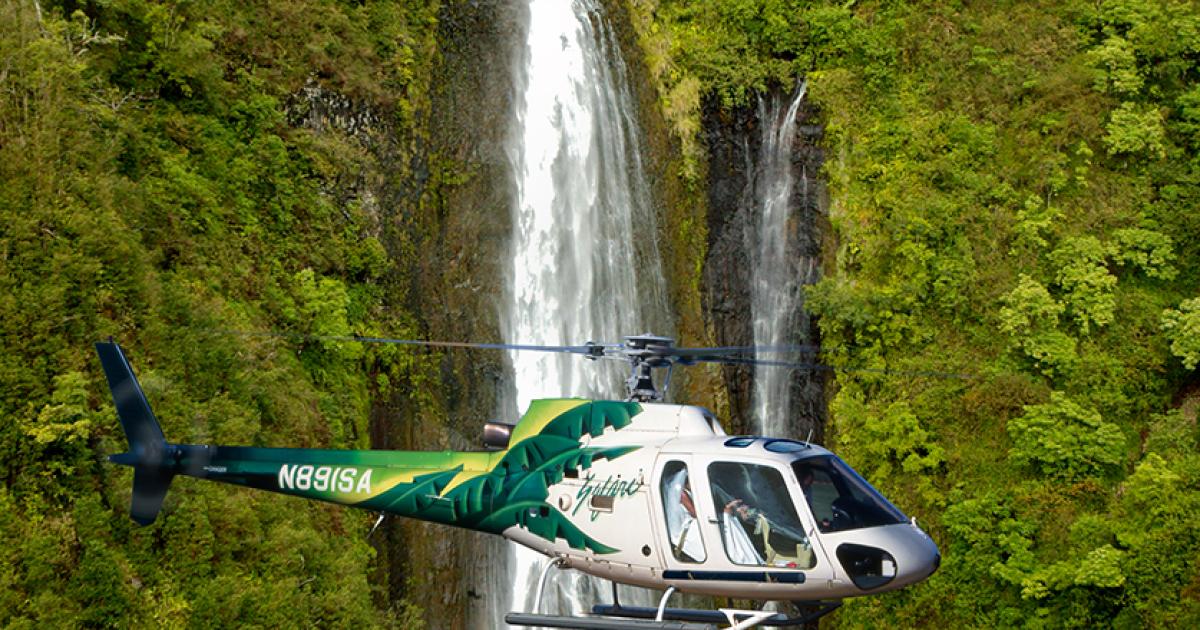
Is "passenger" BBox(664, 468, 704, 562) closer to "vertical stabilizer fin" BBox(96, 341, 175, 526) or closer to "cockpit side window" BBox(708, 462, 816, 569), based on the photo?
"cockpit side window" BBox(708, 462, 816, 569)

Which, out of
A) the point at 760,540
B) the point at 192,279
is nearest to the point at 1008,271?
the point at 760,540

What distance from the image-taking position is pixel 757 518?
9.91 metres

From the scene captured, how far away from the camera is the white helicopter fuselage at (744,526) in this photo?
973cm

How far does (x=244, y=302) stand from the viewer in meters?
14.2

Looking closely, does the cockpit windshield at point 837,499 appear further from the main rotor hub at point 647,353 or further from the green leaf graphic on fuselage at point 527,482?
the green leaf graphic on fuselage at point 527,482

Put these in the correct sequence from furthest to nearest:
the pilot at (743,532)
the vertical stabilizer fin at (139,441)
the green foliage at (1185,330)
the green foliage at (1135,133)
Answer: the green foliage at (1135,133)
the green foliage at (1185,330)
the vertical stabilizer fin at (139,441)
the pilot at (743,532)

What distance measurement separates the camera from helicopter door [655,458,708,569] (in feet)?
32.7

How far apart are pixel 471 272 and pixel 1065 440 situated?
8433 mm

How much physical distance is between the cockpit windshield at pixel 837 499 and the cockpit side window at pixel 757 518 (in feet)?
0.58

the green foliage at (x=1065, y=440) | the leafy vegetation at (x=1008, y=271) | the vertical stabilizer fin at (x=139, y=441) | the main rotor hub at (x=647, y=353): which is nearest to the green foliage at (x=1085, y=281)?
the leafy vegetation at (x=1008, y=271)

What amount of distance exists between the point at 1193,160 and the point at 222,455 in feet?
49.7

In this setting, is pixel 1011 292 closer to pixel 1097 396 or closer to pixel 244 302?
Result: pixel 1097 396

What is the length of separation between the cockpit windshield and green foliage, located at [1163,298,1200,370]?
9.67 metres

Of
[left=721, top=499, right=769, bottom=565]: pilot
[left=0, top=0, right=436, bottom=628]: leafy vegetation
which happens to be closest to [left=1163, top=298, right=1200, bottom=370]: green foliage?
[left=721, top=499, right=769, bottom=565]: pilot
